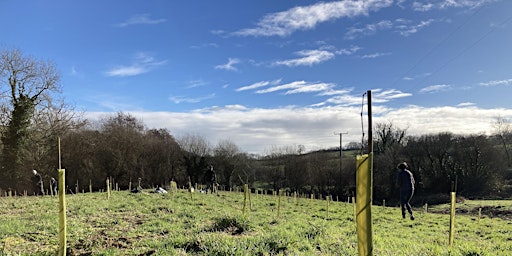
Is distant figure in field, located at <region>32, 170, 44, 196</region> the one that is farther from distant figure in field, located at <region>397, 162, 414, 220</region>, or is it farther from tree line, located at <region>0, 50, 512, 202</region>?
distant figure in field, located at <region>397, 162, 414, 220</region>

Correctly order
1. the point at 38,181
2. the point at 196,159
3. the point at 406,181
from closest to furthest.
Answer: the point at 406,181 → the point at 38,181 → the point at 196,159

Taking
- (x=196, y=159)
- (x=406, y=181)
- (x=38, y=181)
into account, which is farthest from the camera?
(x=196, y=159)

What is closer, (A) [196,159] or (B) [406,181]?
(B) [406,181]

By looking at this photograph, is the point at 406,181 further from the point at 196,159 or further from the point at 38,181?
the point at 196,159

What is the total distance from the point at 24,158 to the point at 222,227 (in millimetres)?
32247

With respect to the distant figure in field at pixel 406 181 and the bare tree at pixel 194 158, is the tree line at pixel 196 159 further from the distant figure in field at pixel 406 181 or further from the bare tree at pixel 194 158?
the distant figure in field at pixel 406 181

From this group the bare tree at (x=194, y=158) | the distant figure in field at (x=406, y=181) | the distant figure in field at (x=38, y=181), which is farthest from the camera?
the bare tree at (x=194, y=158)

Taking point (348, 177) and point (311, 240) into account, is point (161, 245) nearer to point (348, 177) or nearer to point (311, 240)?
point (311, 240)

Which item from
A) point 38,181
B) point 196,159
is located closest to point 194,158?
point 196,159

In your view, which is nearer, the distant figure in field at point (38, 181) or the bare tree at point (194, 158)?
the distant figure in field at point (38, 181)

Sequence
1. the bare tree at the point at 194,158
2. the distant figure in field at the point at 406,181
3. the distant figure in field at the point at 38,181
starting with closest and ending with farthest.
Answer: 1. the distant figure in field at the point at 406,181
2. the distant figure in field at the point at 38,181
3. the bare tree at the point at 194,158

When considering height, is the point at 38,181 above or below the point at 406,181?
below

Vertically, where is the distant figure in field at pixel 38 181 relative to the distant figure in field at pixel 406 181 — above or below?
below

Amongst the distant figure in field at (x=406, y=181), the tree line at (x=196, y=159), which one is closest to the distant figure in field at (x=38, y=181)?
the tree line at (x=196, y=159)
